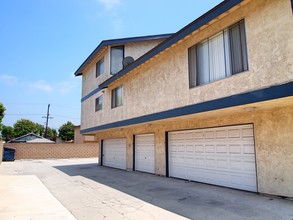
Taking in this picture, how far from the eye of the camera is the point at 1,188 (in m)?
10.3

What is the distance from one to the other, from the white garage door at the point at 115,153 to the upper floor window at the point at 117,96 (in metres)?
3.19

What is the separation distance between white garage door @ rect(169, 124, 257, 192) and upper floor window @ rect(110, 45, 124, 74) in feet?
23.8

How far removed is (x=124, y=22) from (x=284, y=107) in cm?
962

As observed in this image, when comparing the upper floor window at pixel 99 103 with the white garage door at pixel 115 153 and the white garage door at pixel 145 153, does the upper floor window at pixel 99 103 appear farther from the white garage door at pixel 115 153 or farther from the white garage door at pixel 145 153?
the white garage door at pixel 145 153

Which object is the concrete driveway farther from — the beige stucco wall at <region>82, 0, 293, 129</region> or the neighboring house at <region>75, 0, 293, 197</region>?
the beige stucco wall at <region>82, 0, 293, 129</region>

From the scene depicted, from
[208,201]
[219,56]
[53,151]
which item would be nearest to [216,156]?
[208,201]

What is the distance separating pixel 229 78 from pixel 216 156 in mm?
3744

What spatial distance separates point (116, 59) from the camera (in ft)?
55.7

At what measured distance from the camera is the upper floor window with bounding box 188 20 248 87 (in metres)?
7.02

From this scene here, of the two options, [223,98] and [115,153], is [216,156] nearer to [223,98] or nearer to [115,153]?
[223,98]

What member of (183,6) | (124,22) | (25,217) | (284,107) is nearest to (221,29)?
(284,107)

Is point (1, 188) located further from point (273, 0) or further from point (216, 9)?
point (273, 0)

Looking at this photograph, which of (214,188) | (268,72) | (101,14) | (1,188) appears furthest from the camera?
(101,14)

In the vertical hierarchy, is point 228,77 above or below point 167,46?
below
